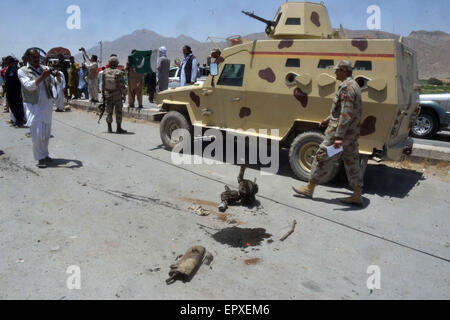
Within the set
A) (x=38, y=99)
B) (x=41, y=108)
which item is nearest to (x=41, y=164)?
(x=41, y=108)

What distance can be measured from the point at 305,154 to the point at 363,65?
63.2 inches

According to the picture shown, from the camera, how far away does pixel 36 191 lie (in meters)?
5.16

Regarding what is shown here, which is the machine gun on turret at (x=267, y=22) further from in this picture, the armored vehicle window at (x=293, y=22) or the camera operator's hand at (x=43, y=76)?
the camera operator's hand at (x=43, y=76)

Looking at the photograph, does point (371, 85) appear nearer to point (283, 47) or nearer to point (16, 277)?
point (283, 47)

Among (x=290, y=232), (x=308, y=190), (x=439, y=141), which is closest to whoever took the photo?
(x=290, y=232)

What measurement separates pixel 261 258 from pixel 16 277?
2114 mm

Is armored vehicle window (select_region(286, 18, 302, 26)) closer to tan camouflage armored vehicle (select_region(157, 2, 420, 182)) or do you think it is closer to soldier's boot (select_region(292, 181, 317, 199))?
tan camouflage armored vehicle (select_region(157, 2, 420, 182))

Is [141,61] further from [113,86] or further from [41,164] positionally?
[41,164]

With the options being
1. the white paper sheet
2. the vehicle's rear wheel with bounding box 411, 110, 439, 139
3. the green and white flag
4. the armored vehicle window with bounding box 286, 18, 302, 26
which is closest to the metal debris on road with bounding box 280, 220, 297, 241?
the white paper sheet

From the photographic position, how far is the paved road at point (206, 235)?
122 inches

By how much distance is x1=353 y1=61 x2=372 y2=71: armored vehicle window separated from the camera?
5.41m

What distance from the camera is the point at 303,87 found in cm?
591

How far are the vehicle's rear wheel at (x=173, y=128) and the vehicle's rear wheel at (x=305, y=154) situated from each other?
7.82 feet
